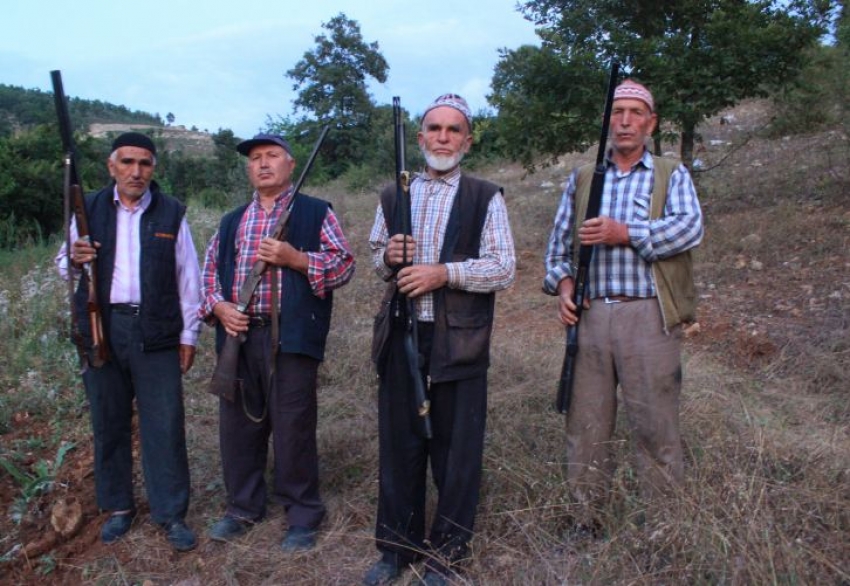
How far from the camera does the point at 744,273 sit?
7.50 meters

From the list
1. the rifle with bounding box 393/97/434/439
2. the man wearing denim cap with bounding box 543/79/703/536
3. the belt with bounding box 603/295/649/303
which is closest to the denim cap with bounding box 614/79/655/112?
the man wearing denim cap with bounding box 543/79/703/536

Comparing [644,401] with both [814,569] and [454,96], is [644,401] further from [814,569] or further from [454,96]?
[454,96]

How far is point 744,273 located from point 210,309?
5908 millimetres

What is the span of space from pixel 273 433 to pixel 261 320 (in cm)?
52

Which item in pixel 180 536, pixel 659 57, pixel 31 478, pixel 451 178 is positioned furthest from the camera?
pixel 659 57

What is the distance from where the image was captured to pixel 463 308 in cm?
287

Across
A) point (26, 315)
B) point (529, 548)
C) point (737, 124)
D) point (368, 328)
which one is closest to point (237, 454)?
point (529, 548)

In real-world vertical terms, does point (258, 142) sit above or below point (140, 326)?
above

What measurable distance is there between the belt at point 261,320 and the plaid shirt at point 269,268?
0.02 meters

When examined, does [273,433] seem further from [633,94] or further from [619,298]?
[633,94]

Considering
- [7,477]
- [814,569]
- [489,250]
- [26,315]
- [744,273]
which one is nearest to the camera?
[814,569]

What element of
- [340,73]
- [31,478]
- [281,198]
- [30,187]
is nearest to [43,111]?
[340,73]

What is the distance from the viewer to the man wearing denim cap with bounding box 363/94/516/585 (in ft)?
9.35

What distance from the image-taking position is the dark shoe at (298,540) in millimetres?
3314
